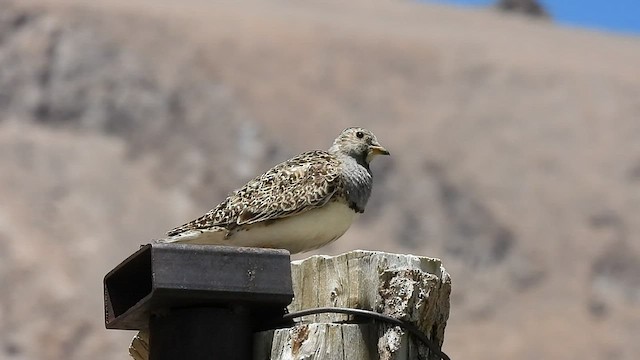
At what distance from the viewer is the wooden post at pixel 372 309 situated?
5.41 m

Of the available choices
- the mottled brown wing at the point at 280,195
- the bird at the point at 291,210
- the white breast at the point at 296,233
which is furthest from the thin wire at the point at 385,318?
the mottled brown wing at the point at 280,195

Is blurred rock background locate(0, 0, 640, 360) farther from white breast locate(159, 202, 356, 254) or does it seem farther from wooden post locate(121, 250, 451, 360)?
wooden post locate(121, 250, 451, 360)

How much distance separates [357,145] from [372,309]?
144 inches

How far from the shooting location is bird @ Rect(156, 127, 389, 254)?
306 inches

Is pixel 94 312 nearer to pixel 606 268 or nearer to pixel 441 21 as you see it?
pixel 606 268

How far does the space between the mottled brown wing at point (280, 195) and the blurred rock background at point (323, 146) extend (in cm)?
4179

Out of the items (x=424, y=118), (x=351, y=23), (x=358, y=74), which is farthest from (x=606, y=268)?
(x=351, y=23)

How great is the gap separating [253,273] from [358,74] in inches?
2350

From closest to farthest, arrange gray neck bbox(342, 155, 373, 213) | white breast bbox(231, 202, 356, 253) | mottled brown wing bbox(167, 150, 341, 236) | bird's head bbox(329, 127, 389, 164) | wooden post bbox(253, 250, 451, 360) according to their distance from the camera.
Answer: wooden post bbox(253, 250, 451, 360) < white breast bbox(231, 202, 356, 253) < mottled brown wing bbox(167, 150, 341, 236) < gray neck bbox(342, 155, 373, 213) < bird's head bbox(329, 127, 389, 164)

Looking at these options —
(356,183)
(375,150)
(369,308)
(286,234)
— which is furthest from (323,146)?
(369,308)

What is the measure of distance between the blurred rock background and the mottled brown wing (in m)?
41.8

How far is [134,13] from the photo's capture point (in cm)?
6544

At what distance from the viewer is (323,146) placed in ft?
189

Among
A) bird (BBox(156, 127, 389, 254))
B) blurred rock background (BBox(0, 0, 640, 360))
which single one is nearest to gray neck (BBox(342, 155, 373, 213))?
bird (BBox(156, 127, 389, 254))
